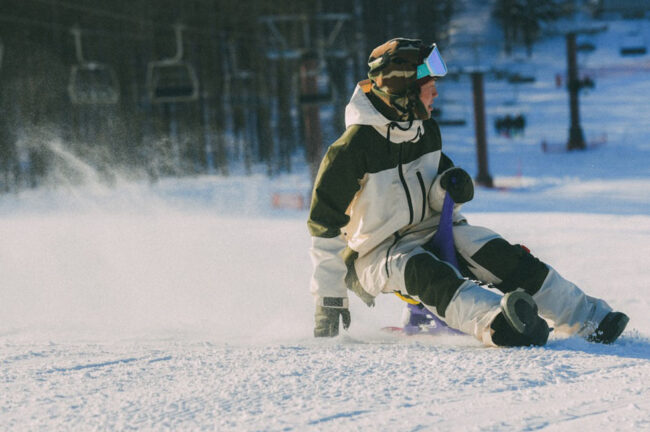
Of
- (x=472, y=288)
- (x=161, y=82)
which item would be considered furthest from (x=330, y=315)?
(x=161, y=82)

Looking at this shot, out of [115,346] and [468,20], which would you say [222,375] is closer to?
[115,346]

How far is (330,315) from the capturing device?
126 inches

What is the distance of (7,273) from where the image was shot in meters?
6.46

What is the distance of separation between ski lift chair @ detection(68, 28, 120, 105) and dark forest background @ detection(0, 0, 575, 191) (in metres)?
9.41

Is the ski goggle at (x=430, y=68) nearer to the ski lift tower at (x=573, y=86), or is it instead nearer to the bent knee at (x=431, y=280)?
the bent knee at (x=431, y=280)

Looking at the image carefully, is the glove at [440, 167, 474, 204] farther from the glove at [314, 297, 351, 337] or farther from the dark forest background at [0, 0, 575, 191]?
the dark forest background at [0, 0, 575, 191]

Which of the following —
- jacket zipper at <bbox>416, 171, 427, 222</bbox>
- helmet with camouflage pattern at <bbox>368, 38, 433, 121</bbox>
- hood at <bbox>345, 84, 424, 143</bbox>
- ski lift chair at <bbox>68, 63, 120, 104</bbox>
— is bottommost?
jacket zipper at <bbox>416, 171, 427, 222</bbox>

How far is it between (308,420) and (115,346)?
139 cm

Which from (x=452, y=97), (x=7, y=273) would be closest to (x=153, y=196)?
(x=7, y=273)

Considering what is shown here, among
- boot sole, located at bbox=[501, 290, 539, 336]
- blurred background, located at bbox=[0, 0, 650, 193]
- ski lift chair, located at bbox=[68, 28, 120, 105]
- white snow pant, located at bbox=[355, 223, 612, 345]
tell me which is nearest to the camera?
boot sole, located at bbox=[501, 290, 539, 336]

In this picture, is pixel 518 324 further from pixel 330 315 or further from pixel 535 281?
pixel 330 315

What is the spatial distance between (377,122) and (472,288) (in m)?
0.78

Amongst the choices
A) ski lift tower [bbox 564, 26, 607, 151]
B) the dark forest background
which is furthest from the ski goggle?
ski lift tower [bbox 564, 26, 607, 151]

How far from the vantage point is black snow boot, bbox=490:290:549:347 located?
2.67m
